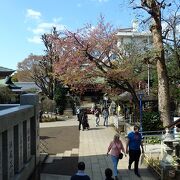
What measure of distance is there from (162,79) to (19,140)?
14.5 metres

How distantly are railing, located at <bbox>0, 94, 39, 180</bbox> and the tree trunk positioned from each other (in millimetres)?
10497

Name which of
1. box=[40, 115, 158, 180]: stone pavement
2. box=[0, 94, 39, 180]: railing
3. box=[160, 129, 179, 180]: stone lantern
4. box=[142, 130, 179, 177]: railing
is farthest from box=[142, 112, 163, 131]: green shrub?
box=[0, 94, 39, 180]: railing

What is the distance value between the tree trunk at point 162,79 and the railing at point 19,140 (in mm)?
10497

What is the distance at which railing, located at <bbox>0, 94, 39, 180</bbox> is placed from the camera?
11.4 meters

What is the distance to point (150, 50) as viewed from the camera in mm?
26875

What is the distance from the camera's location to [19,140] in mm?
13781

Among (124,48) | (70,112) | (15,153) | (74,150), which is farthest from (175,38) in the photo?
(70,112)

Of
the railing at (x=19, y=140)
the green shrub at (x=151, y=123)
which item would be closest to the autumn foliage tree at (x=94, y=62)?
the green shrub at (x=151, y=123)

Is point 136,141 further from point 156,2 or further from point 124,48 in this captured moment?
point 124,48

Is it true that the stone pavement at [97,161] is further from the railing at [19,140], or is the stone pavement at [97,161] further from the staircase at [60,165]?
the railing at [19,140]

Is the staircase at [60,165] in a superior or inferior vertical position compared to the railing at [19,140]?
inferior

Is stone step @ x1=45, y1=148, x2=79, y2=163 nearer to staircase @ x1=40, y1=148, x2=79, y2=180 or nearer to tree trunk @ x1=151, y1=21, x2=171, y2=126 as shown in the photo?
staircase @ x1=40, y1=148, x2=79, y2=180

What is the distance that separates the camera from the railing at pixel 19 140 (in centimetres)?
1143

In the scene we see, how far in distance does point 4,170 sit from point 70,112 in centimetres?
4950
